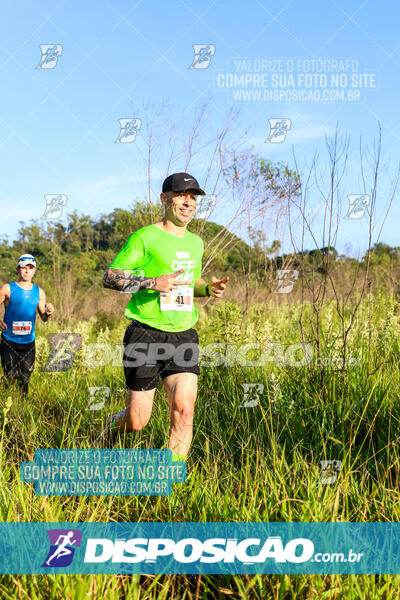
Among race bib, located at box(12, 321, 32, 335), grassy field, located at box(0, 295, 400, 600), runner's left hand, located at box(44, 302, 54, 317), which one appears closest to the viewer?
grassy field, located at box(0, 295, 400, 600)

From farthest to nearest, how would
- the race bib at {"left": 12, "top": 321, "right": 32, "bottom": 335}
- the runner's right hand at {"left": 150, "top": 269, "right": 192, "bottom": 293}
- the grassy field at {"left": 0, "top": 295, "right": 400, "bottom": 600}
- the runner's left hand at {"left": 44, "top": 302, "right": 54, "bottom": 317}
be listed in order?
the race bib at {"left": 12, "top": 321, "right": 32, "bottom": 335} < the runner's left hand at {"left": 44, "top": 302, "right": 54, "bottom": 317} < the runner's right hand at {"left": 150, "top": 269, "right": 192, "bottom": 293} < the grassy field at {"left": 0, "top": 295, "right": 400, "bottom": 600}

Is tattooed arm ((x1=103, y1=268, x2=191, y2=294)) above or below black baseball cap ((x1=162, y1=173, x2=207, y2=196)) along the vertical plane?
below

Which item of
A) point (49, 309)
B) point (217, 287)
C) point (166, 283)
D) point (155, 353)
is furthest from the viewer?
point (49, 309)

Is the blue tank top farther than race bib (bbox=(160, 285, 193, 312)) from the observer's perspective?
Yes

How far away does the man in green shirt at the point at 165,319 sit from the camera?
10.5 ft

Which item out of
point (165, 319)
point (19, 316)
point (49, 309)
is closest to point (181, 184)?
point (165, 319)

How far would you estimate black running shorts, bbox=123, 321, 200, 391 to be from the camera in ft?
10.7

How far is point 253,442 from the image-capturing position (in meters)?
3.25

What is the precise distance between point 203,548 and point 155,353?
1341 millimetres

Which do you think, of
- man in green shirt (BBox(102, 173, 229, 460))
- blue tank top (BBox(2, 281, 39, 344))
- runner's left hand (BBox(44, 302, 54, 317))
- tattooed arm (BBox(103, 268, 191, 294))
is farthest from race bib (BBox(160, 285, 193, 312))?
blue tank top (BBox(2, 281, 39, 344))

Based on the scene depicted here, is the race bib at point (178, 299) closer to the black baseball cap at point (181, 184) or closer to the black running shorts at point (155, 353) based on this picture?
the black running shorts at point (155, 353)

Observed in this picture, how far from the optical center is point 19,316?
17.9 feet

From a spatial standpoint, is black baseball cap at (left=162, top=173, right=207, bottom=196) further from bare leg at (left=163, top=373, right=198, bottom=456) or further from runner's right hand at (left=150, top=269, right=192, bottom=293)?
bare leg at (left=163, top=373, right=198, bottom=456)

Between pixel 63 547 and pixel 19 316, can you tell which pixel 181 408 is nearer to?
pixel 63 547
